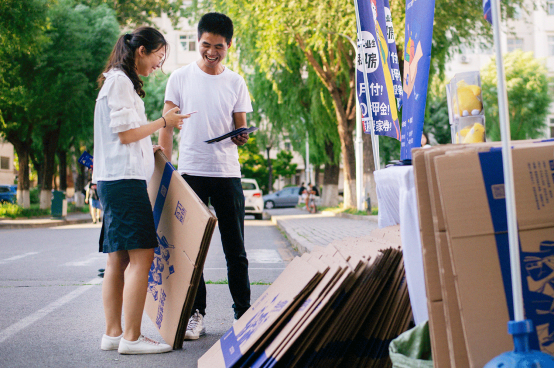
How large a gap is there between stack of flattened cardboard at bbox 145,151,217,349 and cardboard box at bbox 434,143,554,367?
1313 millimetres

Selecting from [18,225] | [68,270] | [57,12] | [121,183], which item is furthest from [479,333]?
[57,12]

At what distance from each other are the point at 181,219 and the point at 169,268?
0.36 m

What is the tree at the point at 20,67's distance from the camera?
18.3m

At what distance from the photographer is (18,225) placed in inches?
768

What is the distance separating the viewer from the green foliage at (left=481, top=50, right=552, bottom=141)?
44094 millimetres

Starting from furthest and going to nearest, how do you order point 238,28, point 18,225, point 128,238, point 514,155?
point 238,28 < point 18,225 < point 128,238 < point 514,155

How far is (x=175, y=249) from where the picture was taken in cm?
354

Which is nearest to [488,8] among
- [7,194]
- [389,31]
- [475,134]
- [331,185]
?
[475,134]

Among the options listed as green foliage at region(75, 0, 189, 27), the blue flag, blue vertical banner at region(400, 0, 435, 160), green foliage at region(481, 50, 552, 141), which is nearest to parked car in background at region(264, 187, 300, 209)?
green foliage at region(481, 50, 552, 141)

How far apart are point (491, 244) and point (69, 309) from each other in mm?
3908

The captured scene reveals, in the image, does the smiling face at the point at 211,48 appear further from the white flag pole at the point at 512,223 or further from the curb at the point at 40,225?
the curb at the point at 40,225

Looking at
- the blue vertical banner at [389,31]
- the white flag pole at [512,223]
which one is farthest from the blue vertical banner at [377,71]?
the white flag pole at [512,223]

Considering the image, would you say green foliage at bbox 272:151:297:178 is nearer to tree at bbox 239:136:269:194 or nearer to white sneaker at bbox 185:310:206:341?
tree at bbox 239:136:269:194

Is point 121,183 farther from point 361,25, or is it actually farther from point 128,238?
point 361,25
